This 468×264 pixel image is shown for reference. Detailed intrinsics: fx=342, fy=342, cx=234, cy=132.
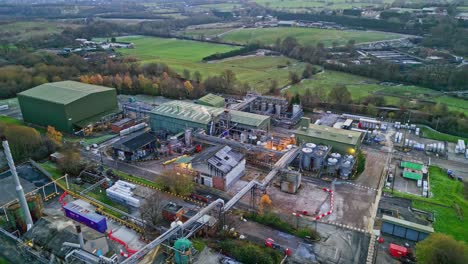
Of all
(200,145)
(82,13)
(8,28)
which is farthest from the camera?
(82,13)

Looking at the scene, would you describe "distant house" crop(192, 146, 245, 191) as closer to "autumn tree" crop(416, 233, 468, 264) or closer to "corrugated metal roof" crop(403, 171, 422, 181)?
"corrugated metal roof" crop(403, 171, 422, 181)

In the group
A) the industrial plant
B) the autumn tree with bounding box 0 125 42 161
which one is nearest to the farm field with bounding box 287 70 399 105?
the industrial plant

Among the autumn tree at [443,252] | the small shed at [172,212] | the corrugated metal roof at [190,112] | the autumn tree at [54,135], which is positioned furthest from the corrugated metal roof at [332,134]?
the autumn tree at [54,135]

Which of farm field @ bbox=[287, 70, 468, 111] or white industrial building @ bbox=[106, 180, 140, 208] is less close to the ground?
farm field @ bbox=[287, 70, 468, 111]

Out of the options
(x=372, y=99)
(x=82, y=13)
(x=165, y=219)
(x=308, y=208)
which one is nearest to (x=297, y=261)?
(x=308, y=208)

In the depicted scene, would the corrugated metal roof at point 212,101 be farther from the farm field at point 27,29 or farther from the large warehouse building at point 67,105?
the farm field at point 27,29

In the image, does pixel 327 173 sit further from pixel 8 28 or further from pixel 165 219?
pixel 8 28

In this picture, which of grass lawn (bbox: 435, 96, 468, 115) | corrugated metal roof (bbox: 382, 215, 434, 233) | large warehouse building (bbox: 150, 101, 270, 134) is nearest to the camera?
corrugated metal roof (bbox: 382, 215, 434, 233)
